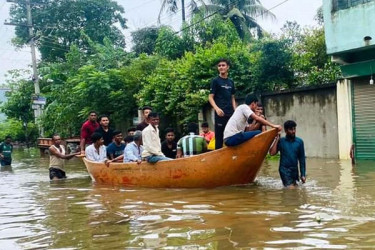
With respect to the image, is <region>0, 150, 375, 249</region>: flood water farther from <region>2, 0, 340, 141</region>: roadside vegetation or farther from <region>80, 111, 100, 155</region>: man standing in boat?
<region>2, 0, 340, 141</region>: roadside vegetation

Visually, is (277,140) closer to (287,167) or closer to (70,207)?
(287,167)

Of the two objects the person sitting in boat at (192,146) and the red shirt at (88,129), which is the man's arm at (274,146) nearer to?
the person sitting in boat at (192,146)

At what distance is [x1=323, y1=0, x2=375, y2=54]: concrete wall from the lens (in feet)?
38.6

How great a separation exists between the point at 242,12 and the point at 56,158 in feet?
64.5

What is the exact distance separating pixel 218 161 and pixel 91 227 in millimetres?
2871

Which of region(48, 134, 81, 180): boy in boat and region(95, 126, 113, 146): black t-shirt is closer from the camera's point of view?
region(95, 126, 113, 146): black t-shirt

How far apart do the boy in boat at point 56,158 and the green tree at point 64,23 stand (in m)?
26.2

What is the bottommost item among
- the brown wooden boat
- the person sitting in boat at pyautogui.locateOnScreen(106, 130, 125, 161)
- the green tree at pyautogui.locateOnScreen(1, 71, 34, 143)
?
the brown wooden boat

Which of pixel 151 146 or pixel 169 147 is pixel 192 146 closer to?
pixel 151 146

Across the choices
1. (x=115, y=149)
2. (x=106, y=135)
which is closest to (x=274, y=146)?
(x=115, y=149)

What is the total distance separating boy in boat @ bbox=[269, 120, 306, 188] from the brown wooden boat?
0.64ft

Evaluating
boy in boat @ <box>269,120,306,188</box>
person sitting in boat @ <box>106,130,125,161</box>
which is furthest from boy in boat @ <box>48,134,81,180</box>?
boy in boat @ <box>269,120,306,188</box>

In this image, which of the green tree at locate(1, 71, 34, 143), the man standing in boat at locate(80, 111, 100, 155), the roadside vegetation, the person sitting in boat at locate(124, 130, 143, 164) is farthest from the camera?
the green tree at locate(1, 71, 34, 143)

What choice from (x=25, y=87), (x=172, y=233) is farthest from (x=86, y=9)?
(x=172, y=233)
